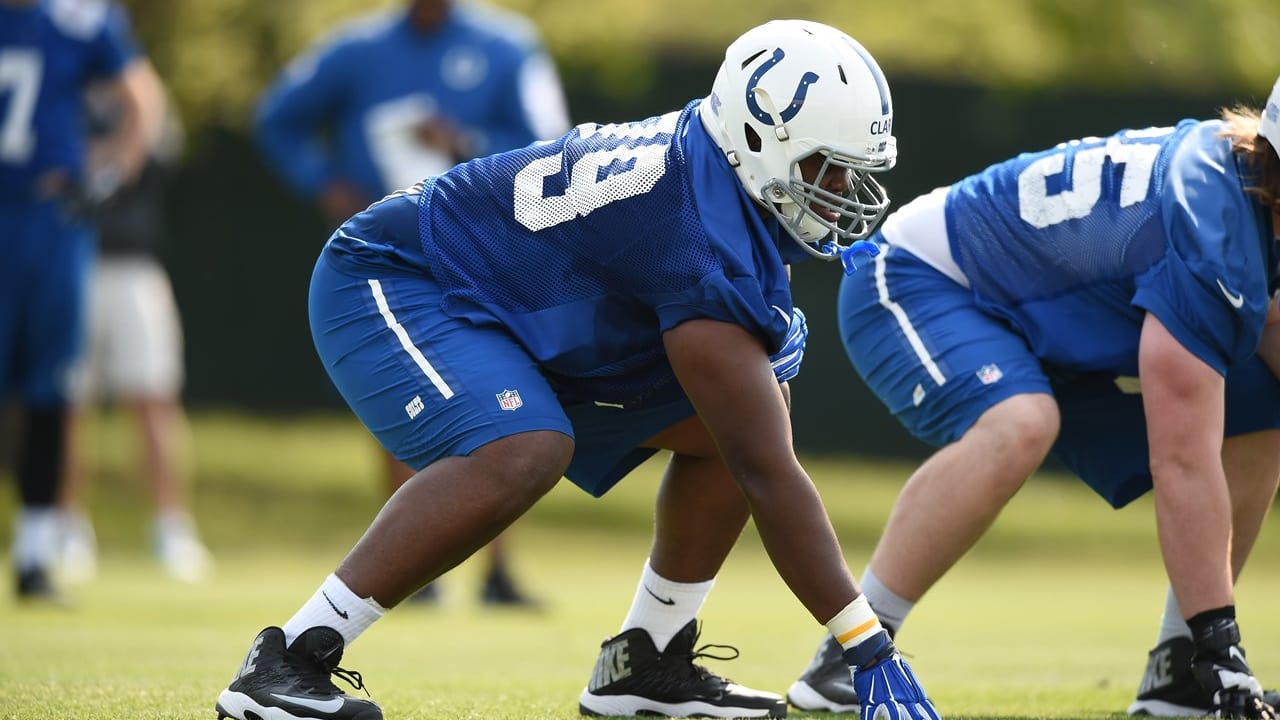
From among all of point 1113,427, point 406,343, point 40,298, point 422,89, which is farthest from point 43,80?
point 1113,427

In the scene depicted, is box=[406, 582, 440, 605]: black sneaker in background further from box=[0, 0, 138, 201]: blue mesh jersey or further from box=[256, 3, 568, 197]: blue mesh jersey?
box=[0, 0, 138, 201]: blue mesh jersey

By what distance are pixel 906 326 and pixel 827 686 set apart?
1045 mm

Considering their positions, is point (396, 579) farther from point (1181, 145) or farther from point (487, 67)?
point (487, 67)

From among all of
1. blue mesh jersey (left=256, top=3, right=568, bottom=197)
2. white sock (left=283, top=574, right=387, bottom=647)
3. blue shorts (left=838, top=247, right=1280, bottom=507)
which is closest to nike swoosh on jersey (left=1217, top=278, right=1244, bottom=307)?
blue shorts (left=838, top=247, right=1280, bottom=507)

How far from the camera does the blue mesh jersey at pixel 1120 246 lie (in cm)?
421

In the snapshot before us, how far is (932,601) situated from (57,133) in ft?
15.8

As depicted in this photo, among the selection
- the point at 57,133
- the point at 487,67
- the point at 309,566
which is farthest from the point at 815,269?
the point at 57,133

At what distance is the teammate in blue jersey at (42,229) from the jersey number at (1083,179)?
4745 millimetres

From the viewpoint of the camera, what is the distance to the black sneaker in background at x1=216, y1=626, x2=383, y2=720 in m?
3.82

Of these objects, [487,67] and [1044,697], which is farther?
[487,67]

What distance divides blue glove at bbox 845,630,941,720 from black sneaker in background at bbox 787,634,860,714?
739 millimetres

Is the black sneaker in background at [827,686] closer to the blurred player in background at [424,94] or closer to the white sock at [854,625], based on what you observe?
the white sock at [854,625]

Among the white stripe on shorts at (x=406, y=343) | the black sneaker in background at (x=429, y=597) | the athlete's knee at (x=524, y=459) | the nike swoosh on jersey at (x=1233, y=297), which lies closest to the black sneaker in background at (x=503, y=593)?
the black sneaker in background at (x=429, y=597)

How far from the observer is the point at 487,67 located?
330 inches
